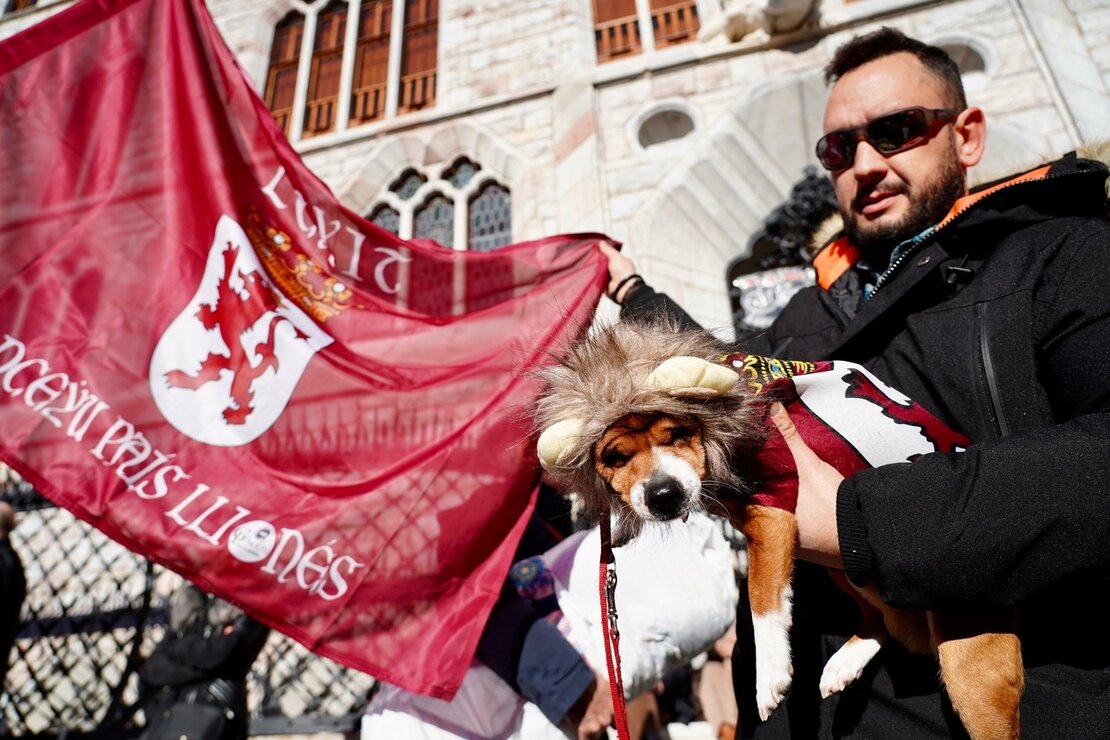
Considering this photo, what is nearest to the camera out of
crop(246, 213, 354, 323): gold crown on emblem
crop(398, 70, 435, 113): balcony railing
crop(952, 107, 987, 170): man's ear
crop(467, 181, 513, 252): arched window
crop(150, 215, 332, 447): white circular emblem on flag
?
crop(952, 107, 987, 170): man's ear

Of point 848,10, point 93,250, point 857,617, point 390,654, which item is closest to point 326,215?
point 93,250

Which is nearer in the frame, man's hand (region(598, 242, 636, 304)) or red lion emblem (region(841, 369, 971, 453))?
red lion emblem (region(841, 369, 971, 453))

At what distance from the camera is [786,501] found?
46.5 inches

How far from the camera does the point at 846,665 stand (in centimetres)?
130

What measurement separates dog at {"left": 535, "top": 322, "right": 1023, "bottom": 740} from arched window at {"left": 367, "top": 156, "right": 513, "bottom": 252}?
551 cm

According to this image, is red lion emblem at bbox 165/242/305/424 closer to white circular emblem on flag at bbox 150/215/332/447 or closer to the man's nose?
white circular emblem on flag at bbox 150/215/332/447

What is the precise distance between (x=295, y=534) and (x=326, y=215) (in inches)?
59.2

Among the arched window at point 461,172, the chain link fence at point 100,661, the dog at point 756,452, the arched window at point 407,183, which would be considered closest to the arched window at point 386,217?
the arched window at point 407,183

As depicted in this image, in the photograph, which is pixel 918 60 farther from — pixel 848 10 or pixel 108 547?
pixel 108 547

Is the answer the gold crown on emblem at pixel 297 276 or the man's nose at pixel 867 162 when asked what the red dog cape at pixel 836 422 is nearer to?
the man's nose at pixel 867 162

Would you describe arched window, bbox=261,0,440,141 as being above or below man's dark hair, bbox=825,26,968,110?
above

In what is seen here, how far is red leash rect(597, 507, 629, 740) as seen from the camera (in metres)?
1.23

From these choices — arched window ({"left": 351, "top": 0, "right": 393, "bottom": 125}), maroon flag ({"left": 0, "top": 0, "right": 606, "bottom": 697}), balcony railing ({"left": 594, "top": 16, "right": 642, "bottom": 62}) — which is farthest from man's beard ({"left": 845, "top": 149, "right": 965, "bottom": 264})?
arched window ({"left": 351, "top": 0, "right": 393, "bottom": 125})

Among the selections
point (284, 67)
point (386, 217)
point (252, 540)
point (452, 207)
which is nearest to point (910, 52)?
point (252, 540)
